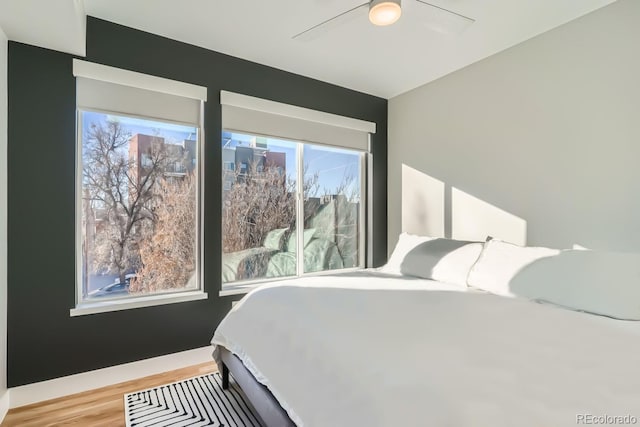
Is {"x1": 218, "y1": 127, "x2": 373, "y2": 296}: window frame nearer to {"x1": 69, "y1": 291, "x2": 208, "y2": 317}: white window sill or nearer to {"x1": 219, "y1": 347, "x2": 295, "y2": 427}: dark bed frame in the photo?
{"x1": 69, "y1": 291, "x2": 208, "y2": 317}: white window sill

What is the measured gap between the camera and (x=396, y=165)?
3691 mm

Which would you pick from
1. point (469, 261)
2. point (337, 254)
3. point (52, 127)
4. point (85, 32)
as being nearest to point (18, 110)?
point (52, 127)

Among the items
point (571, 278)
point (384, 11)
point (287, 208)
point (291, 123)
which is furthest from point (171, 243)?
point (571, 278)

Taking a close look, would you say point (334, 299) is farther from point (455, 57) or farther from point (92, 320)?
point (455, 57)

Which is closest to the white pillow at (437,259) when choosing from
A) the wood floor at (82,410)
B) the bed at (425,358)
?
the bed at (425,358)

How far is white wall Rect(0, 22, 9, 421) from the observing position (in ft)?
6.34

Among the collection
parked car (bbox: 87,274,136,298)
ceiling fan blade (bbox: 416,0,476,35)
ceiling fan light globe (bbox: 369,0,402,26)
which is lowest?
parked car (bbox: 87,274,136,298)

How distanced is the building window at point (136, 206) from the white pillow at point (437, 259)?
65.8 inches

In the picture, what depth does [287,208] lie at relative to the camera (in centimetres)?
323

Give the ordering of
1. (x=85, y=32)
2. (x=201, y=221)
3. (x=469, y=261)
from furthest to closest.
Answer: (x=201, y=221)
(x=469, y=261)
(x=85, y=32)

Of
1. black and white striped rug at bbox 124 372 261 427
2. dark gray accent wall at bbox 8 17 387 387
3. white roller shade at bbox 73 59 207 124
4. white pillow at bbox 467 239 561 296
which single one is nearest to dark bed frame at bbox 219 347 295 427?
black and white striped rug at bbox 124 372 261 427

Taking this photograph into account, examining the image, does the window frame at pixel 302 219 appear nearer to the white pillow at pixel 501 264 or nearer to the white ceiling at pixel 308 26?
the white ceiling at pixel 308 26

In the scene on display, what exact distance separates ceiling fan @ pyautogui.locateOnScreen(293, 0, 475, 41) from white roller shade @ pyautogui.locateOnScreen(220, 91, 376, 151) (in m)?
1.00

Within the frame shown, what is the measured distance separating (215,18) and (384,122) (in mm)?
2102
